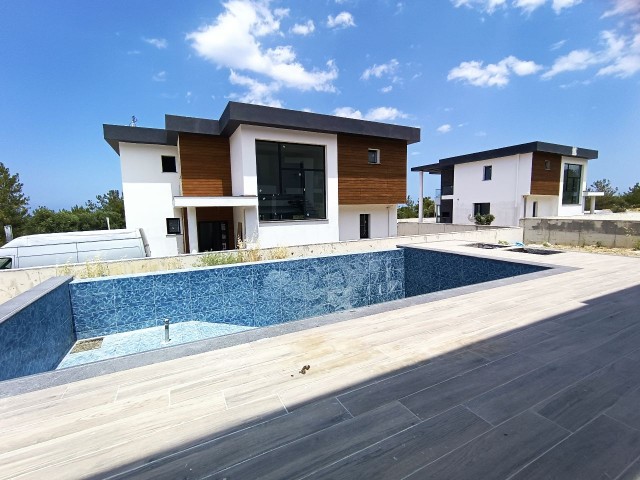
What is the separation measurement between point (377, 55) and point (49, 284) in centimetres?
1503

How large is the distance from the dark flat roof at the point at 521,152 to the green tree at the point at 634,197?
1863 cm

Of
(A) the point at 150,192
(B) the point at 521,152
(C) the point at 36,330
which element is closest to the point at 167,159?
(A) the point at 150,192

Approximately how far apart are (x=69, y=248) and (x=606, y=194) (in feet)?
165

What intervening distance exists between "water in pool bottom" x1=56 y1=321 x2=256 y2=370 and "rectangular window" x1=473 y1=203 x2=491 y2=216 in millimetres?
21098

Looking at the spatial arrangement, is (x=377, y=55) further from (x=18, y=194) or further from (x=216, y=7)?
(x=18, y=194)

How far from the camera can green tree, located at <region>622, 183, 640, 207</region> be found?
1277 inches

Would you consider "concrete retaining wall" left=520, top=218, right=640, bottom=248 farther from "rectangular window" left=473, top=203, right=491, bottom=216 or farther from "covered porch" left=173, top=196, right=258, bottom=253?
"covered porch" left=173, top=196, right=258, bottom=253

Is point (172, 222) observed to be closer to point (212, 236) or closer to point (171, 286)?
point (212, 236)

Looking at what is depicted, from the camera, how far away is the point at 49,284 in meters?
5.06

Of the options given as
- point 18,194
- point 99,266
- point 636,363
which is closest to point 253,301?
point 99,266

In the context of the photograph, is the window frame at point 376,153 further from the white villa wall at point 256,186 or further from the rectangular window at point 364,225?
the rectangular window at point 364,225

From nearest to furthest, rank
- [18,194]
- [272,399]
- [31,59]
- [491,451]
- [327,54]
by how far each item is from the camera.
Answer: [491,451], [272,399], [31,59], [327,54], [18,194]

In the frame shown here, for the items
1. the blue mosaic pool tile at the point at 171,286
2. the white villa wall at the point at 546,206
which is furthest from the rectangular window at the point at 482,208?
the blue mosaic pool tile at the point at 171,286

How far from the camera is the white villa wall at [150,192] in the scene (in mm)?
12609
